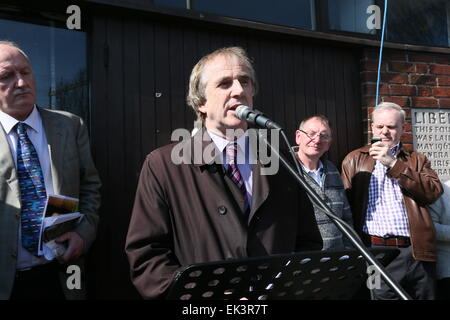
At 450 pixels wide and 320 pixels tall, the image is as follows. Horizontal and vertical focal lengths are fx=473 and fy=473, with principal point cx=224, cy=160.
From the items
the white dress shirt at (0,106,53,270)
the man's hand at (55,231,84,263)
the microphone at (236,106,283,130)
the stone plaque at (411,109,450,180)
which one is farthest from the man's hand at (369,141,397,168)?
the white dress shirt at (0,106,53,270)

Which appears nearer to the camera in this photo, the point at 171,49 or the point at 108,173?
the point at 108,173

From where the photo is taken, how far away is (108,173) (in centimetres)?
328

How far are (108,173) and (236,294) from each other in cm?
211

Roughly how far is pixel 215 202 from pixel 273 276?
57cm

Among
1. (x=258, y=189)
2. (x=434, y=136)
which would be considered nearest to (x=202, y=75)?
(x=258, y=189)

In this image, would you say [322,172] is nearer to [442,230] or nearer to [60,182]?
[442,230]

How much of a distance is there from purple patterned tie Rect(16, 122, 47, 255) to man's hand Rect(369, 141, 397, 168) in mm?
2126

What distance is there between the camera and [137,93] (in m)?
3.39

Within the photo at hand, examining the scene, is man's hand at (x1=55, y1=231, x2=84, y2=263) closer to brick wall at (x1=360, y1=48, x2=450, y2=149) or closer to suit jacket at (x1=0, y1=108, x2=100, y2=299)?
suit jacket at (x1=0, y1=108, x2=100, y2=299)

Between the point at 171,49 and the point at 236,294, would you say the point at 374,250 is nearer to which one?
the point at 236,294

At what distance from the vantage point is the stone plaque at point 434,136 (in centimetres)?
428

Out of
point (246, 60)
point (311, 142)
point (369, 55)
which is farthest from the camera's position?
point (369, 55)
